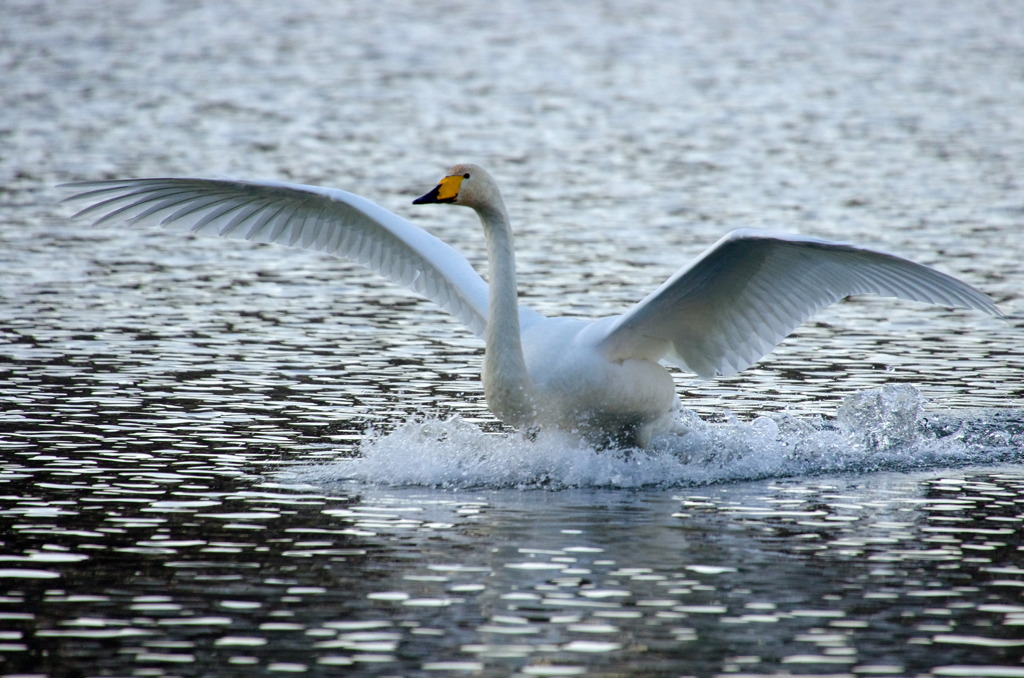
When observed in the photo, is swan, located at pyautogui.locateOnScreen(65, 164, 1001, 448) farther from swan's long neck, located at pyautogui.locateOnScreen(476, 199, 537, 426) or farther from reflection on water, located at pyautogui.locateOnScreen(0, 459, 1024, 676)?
reflection on water, located at pyautogui.locateOnScreen(0, 459, 1024, 676)

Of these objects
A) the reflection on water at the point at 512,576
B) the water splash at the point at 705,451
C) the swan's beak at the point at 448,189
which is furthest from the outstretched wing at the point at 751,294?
the swan's beak at the point at 448,189

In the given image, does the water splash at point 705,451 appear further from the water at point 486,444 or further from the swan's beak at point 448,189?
the swan's beak at point 448,189

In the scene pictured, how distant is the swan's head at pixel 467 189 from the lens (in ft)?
35.1

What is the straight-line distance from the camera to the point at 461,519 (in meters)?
9.73

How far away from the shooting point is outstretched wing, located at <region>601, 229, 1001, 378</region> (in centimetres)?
1025

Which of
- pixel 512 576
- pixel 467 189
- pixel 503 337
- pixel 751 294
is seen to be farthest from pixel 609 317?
pixel 512 576

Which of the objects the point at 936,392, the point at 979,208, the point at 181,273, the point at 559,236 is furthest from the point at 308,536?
Answer: the point at 979,208

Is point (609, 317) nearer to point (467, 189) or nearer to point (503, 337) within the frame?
point (503, 337)

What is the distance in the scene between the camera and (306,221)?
12508 mm

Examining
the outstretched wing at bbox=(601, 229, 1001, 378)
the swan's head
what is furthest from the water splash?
the swan's head

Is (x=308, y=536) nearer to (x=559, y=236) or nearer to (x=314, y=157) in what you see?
(x=559, y=236)

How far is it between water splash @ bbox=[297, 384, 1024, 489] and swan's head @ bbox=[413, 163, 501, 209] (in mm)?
1587

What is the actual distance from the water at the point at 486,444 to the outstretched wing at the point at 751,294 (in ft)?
A: 2.08

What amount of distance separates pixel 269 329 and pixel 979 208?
11.1 meters
